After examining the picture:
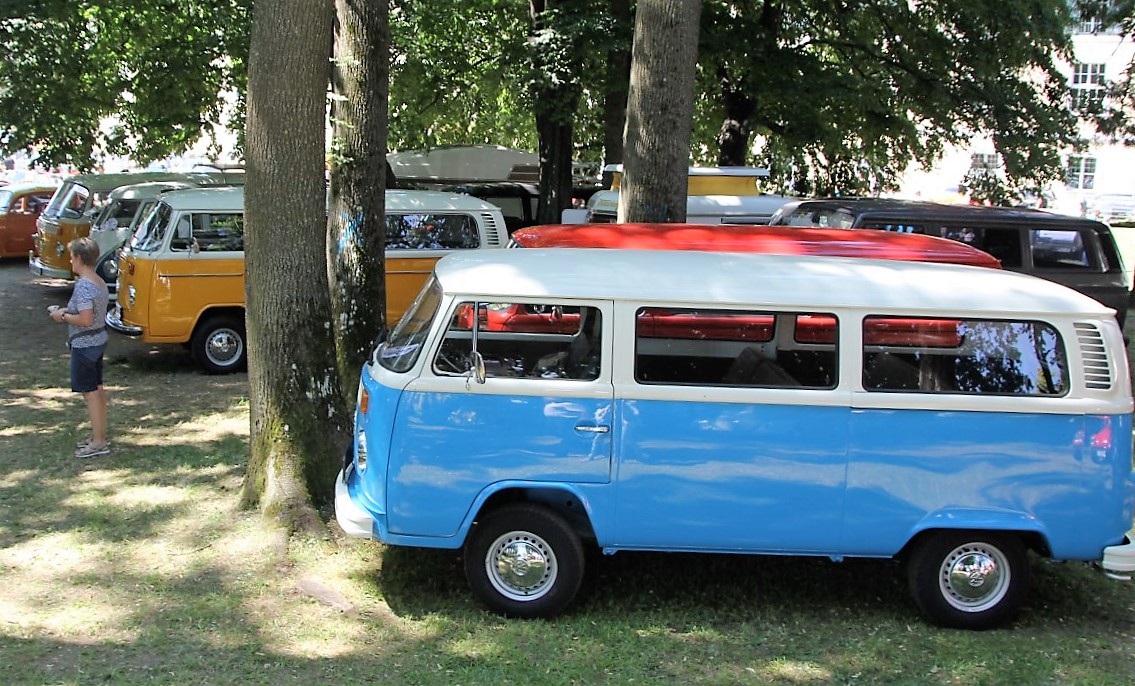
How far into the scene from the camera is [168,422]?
9.12m

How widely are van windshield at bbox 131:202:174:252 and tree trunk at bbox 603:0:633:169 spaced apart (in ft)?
20.0

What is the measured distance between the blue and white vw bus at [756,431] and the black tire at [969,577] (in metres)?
0.02

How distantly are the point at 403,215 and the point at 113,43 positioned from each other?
7785mm

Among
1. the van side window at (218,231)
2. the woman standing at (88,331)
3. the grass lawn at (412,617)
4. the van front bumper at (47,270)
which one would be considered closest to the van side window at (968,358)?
the grass lawn at (412,617)

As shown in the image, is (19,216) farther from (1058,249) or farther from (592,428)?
(592,428)

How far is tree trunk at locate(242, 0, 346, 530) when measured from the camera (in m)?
6.31

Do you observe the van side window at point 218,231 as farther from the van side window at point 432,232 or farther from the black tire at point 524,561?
the black tire at point 524,561

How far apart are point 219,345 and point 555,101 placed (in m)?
6.92

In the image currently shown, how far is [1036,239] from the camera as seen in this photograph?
36.1ft

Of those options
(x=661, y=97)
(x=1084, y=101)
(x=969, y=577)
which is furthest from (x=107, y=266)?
(x=1084, y=101)

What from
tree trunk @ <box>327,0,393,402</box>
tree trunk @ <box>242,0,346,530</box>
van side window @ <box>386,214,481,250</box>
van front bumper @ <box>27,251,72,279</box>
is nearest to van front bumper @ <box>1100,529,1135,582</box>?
tree trunk @ <box>242,0,346,530</box>

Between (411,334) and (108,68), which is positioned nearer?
(411,334)

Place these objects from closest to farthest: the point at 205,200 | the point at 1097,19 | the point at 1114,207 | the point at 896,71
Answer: the point at 205,200
the point at 1097,19
the point at 896,71
the point at 1114,207

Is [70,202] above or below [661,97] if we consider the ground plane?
below
